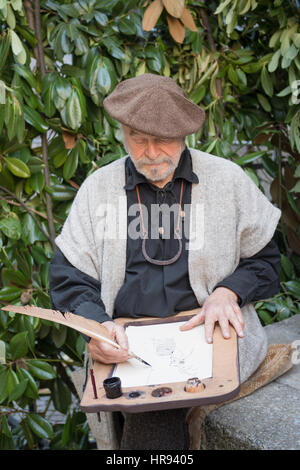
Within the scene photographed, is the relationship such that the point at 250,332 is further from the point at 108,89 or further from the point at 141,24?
the point at 141,24

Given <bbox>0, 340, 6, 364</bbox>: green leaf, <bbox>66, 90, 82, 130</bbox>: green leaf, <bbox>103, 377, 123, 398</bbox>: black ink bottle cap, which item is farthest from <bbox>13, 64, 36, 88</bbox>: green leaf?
<bbox>103, 377, 123, 398</bbox>: black ink bottle cap

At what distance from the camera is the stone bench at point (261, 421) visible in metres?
1.44

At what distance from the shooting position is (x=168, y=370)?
1.30m

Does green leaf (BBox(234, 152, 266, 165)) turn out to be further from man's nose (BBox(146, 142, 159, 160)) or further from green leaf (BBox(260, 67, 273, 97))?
man's nose (BBox(146, 142, 159, 160))

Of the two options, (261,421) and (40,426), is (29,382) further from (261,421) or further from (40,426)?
(261,421)

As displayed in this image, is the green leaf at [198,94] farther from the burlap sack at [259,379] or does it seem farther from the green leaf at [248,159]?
the burlap sack at [259,379]

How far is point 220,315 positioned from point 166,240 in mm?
322

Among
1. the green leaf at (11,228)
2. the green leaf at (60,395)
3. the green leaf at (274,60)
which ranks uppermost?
the green leaf at (274,60)

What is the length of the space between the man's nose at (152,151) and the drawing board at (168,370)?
473 millimetres

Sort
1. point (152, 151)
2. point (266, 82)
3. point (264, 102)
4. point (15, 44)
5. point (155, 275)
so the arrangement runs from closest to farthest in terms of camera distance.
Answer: point (152, 151) < point (155, 275) < point (15, 44) < point (266, 82) < point (264, 102)

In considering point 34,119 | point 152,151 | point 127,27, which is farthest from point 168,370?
point 127,27

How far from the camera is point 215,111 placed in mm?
2355

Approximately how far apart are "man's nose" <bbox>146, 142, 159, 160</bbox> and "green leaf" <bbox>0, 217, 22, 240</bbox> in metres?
→ 0.75

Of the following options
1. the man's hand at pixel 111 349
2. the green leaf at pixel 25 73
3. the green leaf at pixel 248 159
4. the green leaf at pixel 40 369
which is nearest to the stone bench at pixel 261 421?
the man's hand at pixel 111 349
